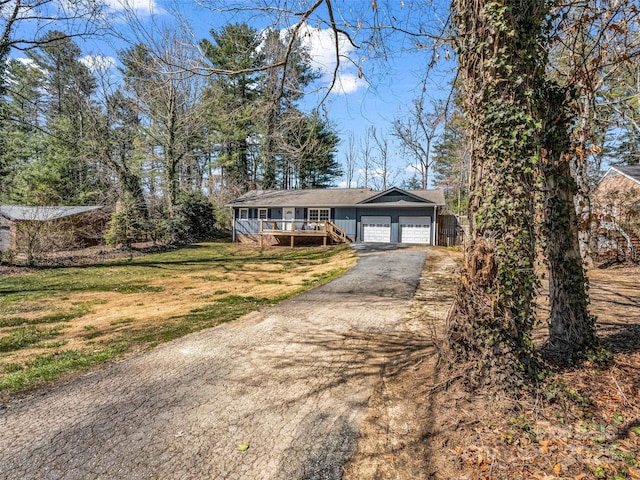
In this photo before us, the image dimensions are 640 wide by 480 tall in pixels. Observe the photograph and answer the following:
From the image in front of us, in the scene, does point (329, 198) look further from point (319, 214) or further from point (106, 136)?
point (106, 136)

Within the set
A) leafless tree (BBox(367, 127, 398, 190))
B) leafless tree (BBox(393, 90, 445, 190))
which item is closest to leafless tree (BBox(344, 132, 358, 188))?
leafless tree (BBox(367, 127, 398, 190))

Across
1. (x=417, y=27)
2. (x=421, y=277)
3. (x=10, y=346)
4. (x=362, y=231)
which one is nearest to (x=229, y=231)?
(x=362, y=231)

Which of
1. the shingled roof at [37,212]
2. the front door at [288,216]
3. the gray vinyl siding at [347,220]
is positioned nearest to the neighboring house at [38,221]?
the shingled roof at [37,212]

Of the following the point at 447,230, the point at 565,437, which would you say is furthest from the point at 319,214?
the point at 565,437

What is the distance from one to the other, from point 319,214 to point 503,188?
18.7m

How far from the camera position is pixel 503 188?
2.84 metres

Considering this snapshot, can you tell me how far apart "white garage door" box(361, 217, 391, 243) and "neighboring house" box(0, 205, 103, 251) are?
15.3 m

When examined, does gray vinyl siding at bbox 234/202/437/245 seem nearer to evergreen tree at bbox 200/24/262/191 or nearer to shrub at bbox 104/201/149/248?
evergreen tree at bbox 200/24/262/191

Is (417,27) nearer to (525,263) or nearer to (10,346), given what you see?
(525,263)

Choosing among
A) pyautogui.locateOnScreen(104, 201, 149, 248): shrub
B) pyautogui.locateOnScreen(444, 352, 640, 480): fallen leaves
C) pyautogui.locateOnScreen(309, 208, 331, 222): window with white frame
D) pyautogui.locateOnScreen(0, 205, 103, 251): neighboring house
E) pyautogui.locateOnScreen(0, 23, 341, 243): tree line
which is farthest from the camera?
pyautogui.locateOnScreen(309, 208, 331, 222): window with white frame

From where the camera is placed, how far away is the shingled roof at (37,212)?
12906 mm

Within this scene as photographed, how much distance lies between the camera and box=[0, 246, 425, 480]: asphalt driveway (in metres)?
2.29

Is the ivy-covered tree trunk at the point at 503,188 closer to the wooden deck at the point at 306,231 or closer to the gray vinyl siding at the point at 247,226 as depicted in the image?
the wooden deck at the point at 306,231

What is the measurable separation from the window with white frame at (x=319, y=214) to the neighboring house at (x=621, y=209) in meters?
13.2
